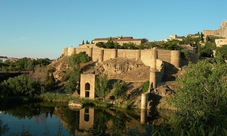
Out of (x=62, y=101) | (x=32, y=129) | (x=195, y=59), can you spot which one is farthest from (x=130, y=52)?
(x=32, y=129)

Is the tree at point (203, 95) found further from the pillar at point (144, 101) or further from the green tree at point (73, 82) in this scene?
the green tree at point (73, 82)

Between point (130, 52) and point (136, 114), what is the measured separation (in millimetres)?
17295

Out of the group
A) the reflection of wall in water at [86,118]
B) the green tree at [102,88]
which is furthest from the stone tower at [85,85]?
the reflection of wall in water at [86,118]

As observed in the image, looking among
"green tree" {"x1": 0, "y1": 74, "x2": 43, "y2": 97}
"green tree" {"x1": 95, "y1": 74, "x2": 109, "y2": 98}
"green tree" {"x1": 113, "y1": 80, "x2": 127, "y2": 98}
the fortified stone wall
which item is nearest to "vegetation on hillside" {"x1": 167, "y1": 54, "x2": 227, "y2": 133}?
"green tree" {"x1": 113, "y1": 80, "x2": 127, "y2": 98}

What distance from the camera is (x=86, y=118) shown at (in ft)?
78.6

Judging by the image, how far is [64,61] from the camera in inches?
1774

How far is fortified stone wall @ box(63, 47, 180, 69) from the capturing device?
37.9m

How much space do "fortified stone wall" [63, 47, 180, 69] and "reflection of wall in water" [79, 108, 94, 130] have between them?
50.0 feet

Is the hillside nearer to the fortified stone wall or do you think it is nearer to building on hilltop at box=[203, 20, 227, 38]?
the fortified stone wall

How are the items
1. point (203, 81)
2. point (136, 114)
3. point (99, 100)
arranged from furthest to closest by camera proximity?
point (99, 100), point (136, 114), point (203, 81)

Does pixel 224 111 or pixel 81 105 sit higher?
pixel 224 111

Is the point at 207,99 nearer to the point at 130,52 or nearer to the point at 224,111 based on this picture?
the point at 224,111

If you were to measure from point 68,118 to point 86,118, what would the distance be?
1815 mm

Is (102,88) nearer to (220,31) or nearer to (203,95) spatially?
(203,95)
